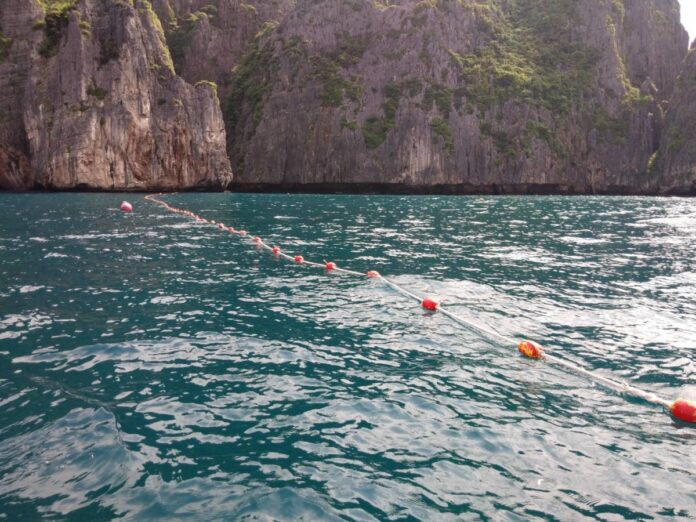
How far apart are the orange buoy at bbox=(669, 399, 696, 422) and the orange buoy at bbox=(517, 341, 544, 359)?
2831mm

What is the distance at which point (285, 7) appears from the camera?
143250 mm

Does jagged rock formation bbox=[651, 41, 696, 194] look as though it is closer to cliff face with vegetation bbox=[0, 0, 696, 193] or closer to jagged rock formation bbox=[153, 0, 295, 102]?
cliff face with vegetation bbox=[0, 0, 696, 193]

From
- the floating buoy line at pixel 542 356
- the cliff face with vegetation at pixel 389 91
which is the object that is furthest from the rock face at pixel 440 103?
the floating buoy line at pixel 542 356

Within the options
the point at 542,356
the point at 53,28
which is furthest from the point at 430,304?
the point at 53,28

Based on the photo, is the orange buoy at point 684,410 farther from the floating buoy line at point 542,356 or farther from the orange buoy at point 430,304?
the orange buoy at point 430,304

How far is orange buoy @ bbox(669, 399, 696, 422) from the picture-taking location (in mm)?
8617

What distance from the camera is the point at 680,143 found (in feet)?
337

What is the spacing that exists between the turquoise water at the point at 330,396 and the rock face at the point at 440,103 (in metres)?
85.0

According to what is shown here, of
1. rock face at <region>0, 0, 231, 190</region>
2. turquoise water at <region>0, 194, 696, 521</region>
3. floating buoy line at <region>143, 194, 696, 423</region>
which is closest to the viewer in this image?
turquoise water at <region>0, 194, 696, 521</region>

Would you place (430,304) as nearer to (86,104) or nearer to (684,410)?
(684,410)

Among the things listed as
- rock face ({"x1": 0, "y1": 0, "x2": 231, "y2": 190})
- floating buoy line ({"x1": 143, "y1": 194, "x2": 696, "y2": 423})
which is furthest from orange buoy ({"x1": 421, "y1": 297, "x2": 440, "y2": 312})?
rock face ({"x1": 0, "y1": 0, "x2": 231, "y2": 190})

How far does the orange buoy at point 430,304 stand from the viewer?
15.1 metres

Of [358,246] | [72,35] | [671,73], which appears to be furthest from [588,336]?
[671,73]

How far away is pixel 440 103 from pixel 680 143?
48053 mm
